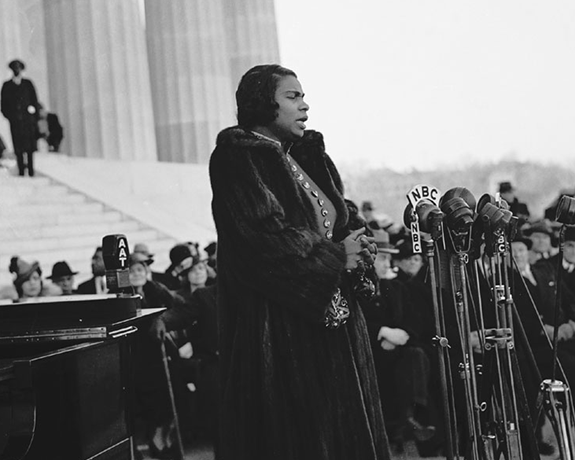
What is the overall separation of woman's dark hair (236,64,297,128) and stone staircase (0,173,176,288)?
73.3 inches

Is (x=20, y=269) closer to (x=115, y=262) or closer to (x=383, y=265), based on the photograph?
(x=115, y=262)

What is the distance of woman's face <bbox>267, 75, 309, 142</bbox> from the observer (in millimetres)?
3291

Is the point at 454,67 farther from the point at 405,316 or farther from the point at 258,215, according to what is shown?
the point at 258,215

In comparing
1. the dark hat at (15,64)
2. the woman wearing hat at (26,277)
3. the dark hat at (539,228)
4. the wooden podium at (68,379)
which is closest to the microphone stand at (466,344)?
the wooden podium at (68,379)

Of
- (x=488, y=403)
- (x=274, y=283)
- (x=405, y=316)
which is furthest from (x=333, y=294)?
(x=405, y=316)

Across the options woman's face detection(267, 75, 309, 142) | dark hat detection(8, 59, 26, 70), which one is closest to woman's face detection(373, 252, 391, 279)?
woman's face detection(267, 75, 309, 142)

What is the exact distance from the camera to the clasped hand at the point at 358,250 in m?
3.15

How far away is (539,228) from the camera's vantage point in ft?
15.8

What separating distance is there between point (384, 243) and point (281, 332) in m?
1.87

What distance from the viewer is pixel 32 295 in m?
4.90

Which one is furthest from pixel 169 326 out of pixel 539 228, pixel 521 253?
pixel 539 228

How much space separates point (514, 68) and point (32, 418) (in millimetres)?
3332

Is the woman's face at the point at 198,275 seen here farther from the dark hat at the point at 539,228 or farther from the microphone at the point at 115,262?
the dark hat at the point at 539,228

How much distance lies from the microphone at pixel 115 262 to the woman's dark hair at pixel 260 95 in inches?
33.0
